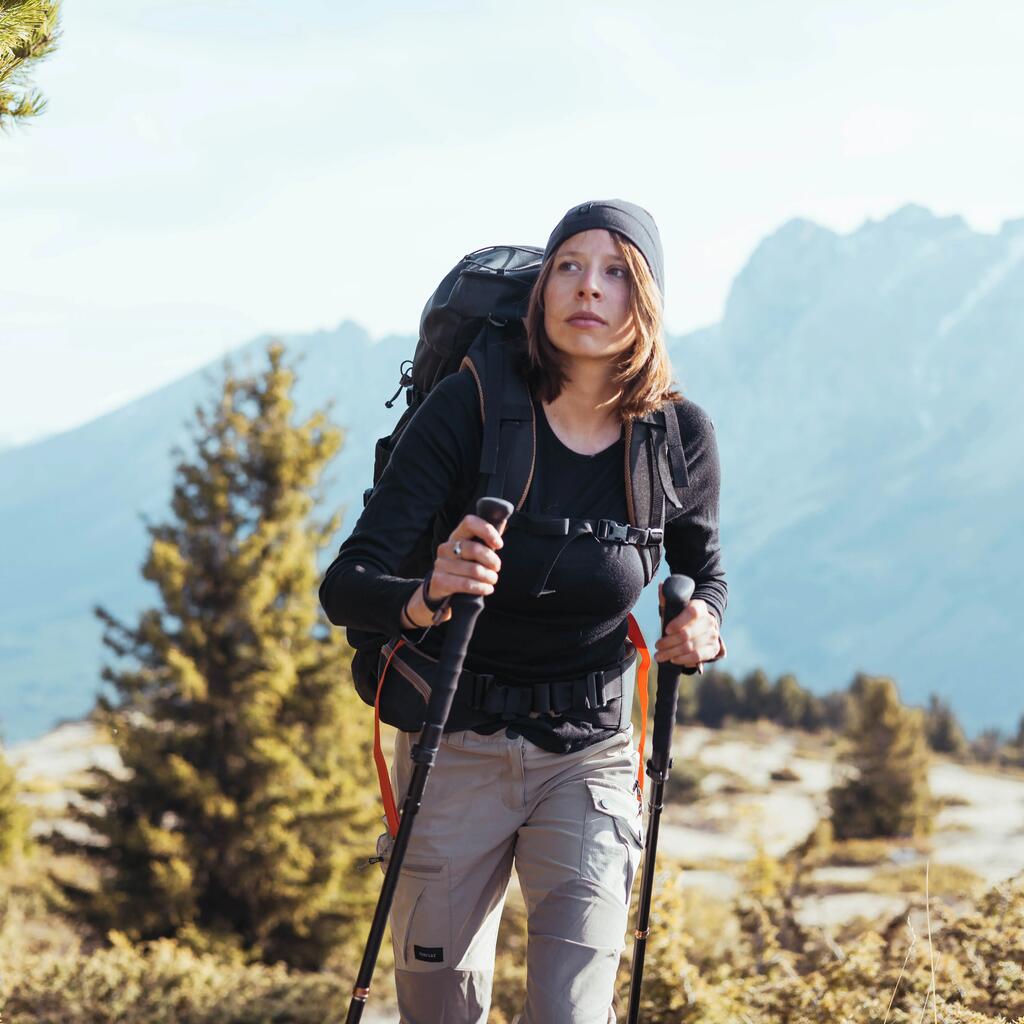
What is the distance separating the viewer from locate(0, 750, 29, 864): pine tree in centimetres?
2208

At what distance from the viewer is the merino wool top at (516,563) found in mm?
2889

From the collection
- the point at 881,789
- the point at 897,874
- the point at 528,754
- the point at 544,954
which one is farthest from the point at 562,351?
the point at 881,789

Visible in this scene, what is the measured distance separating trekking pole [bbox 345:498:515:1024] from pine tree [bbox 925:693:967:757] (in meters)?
46.8

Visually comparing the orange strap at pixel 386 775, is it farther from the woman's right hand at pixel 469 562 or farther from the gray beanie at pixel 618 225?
the gray beanie at pixel 618 225

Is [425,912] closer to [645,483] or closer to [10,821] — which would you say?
[645,483]

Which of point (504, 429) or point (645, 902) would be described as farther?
point (645, 902)

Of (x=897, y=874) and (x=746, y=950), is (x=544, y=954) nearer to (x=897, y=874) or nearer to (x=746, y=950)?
(x=746, y=950)

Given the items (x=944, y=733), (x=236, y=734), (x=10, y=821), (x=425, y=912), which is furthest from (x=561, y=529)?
(x=944, y=733)

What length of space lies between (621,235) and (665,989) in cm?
346

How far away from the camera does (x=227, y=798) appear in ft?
52.2

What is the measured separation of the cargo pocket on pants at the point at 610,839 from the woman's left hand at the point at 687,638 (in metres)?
0.38

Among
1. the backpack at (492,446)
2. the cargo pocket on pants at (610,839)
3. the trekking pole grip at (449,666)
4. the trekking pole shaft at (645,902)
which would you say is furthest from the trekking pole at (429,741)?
the trekking pole shaft at (645,902)

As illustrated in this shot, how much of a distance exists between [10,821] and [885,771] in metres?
18.0

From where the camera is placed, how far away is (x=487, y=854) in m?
3.06
